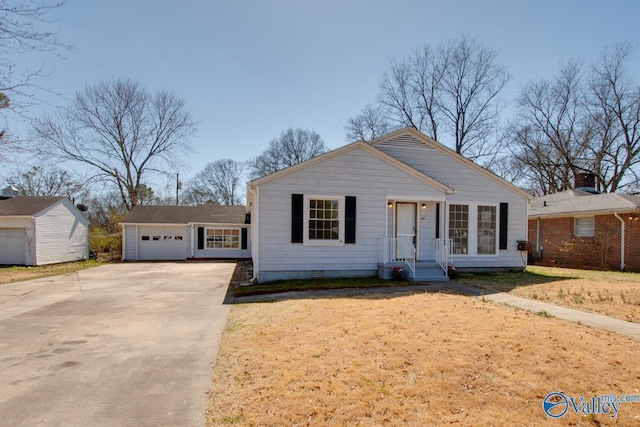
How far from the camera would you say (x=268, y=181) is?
1092 cm

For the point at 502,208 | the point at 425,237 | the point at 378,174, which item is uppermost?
the point at 378,174

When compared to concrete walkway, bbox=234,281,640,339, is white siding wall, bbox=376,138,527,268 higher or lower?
higher

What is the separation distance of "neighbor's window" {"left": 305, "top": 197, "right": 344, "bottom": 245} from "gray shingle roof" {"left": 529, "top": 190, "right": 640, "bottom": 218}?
40.8 ft

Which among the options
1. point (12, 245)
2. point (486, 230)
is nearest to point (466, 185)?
point (486, 230)

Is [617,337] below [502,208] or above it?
below

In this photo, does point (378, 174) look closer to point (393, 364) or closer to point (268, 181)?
point (268, 181)

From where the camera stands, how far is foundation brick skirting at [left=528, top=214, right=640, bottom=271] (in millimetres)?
14906

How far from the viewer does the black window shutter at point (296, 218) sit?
36.2 feet

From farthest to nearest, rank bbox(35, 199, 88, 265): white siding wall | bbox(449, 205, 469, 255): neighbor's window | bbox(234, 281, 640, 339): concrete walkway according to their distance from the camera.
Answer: bbox(35, 199, 88, 265): white siding wall → bbox(449, 205, 469, 255): neighbor's window → bbox(234, 281, 640, 339): concrete walkway

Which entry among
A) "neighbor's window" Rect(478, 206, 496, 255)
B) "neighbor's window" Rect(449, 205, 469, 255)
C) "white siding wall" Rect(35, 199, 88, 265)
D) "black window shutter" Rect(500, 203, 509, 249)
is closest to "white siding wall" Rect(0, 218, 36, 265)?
"white siding wall" Rect(35, 199, 88, 265)

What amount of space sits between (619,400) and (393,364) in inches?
84.0

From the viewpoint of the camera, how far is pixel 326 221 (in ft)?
37.3

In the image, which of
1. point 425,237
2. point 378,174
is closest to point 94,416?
point 378,174

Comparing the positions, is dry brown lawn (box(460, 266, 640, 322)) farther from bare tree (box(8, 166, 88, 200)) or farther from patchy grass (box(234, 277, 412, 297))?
bare tree (box(8, 166, 88, 200))
